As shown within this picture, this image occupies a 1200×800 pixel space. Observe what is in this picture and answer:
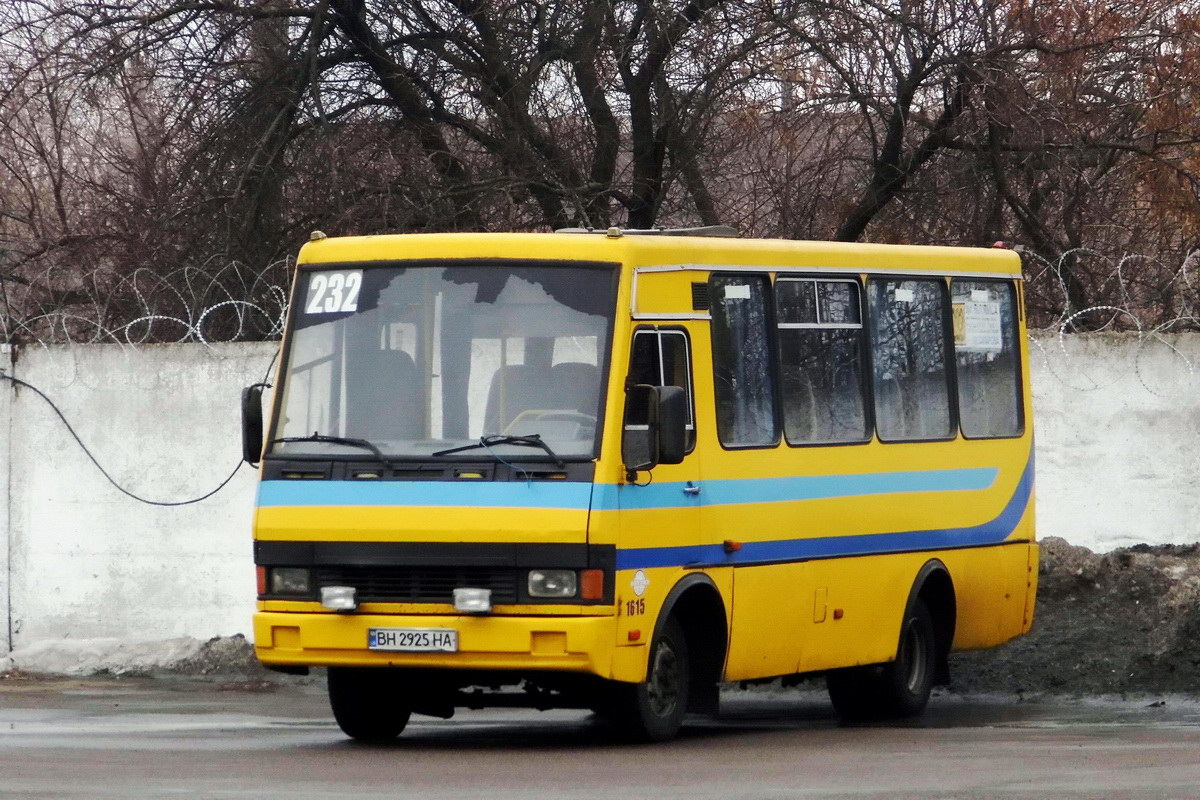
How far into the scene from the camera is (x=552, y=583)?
1055 cm

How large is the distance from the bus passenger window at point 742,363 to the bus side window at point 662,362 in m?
0.31

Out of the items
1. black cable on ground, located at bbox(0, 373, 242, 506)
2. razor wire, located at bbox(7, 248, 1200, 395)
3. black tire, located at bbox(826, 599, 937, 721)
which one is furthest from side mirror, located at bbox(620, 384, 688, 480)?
black cable on ground, located at bbox(0, 373, 242, 506)

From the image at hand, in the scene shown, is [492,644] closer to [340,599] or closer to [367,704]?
[340,599]

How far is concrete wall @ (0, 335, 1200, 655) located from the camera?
52.9ft

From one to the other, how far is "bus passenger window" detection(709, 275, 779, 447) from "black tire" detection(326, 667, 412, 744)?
2.14 metres

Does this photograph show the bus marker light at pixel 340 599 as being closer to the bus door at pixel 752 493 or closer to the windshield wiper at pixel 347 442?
the windshield wiper at pixel 347 442

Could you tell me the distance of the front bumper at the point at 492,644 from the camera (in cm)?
1045

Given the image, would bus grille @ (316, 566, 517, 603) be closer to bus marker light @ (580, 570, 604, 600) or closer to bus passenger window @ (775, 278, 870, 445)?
bus marker light @ (580, 570, 604, 600)

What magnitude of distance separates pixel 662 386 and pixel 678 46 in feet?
28.0

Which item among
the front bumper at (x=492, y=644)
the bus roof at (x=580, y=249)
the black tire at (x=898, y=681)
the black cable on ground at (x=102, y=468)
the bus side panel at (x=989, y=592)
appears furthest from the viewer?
the black cable on ground at (x=102, y=468)

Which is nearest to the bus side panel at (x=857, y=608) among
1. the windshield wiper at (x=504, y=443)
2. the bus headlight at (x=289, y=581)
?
the windshield wiper at (x=504, y=443)

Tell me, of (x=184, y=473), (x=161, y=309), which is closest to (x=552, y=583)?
(x=184, y=473)

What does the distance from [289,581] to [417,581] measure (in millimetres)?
681

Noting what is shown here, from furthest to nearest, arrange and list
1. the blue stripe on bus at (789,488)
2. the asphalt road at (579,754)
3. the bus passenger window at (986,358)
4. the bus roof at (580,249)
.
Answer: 1. the bus passenger window at (986,358)
2. the bus roof at (580,249)
3. the blue stripe on bus at (789,488)
4. the asphalt road at (579,754)
